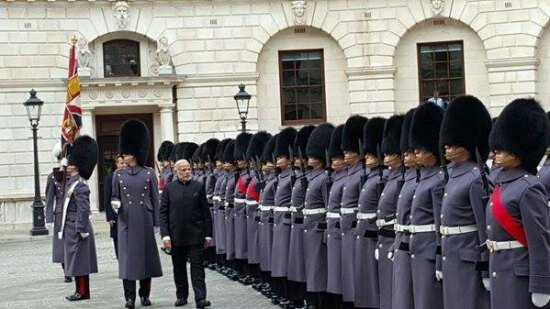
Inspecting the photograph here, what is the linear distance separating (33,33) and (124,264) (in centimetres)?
1988

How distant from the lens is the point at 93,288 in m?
15.8

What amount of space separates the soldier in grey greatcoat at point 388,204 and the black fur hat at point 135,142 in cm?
452

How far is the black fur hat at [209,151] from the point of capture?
19.7 metres

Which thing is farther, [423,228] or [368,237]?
[368,237]

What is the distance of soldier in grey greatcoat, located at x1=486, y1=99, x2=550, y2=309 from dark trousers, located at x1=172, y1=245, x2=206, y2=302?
5.77 m

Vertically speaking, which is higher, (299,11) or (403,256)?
(299,11)

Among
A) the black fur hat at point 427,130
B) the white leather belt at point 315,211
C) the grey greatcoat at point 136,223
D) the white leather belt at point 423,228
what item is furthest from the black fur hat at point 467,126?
the grey greatcoat at point 136,223

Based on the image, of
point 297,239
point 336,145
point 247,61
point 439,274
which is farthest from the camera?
point 247,61

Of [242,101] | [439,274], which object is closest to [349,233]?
[439,274]

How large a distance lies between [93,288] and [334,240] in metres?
5.95

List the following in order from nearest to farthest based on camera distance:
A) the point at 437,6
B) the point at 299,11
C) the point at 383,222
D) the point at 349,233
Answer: the point at 383,222 → the point at 349,233 → the point at 437,6 → the point at 299,11

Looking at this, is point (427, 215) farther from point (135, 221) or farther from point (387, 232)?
point (135, 221)

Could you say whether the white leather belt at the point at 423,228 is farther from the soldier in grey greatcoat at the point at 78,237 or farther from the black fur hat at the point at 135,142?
the soldier in grey greatcoat at the point at 78,237

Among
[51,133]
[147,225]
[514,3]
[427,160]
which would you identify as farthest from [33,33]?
[427,160]
